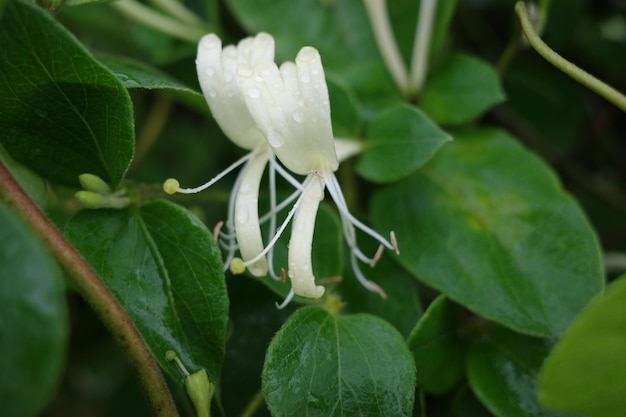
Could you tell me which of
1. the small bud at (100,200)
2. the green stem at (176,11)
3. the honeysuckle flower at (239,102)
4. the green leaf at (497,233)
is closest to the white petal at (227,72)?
the honeysuckle flower at (239,102)

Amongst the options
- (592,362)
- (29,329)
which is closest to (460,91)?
(592,362)

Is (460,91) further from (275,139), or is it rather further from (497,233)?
(275,139)

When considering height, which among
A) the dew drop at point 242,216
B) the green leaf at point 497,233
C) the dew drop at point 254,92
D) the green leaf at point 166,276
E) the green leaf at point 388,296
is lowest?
the green leaf at point 388,296

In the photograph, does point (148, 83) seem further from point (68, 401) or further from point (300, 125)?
point (68, 401)

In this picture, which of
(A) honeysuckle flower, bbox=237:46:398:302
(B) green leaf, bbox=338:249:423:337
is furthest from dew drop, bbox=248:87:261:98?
(B) green leaf, bbox=338:249:423:337

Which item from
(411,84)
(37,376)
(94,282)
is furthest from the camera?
(411,84)

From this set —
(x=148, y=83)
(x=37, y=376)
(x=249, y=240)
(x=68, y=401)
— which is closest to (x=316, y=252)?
(x=249, y=240)

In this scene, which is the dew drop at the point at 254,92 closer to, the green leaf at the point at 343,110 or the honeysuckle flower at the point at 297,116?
the honeysuckle flower at the point at 297,116
